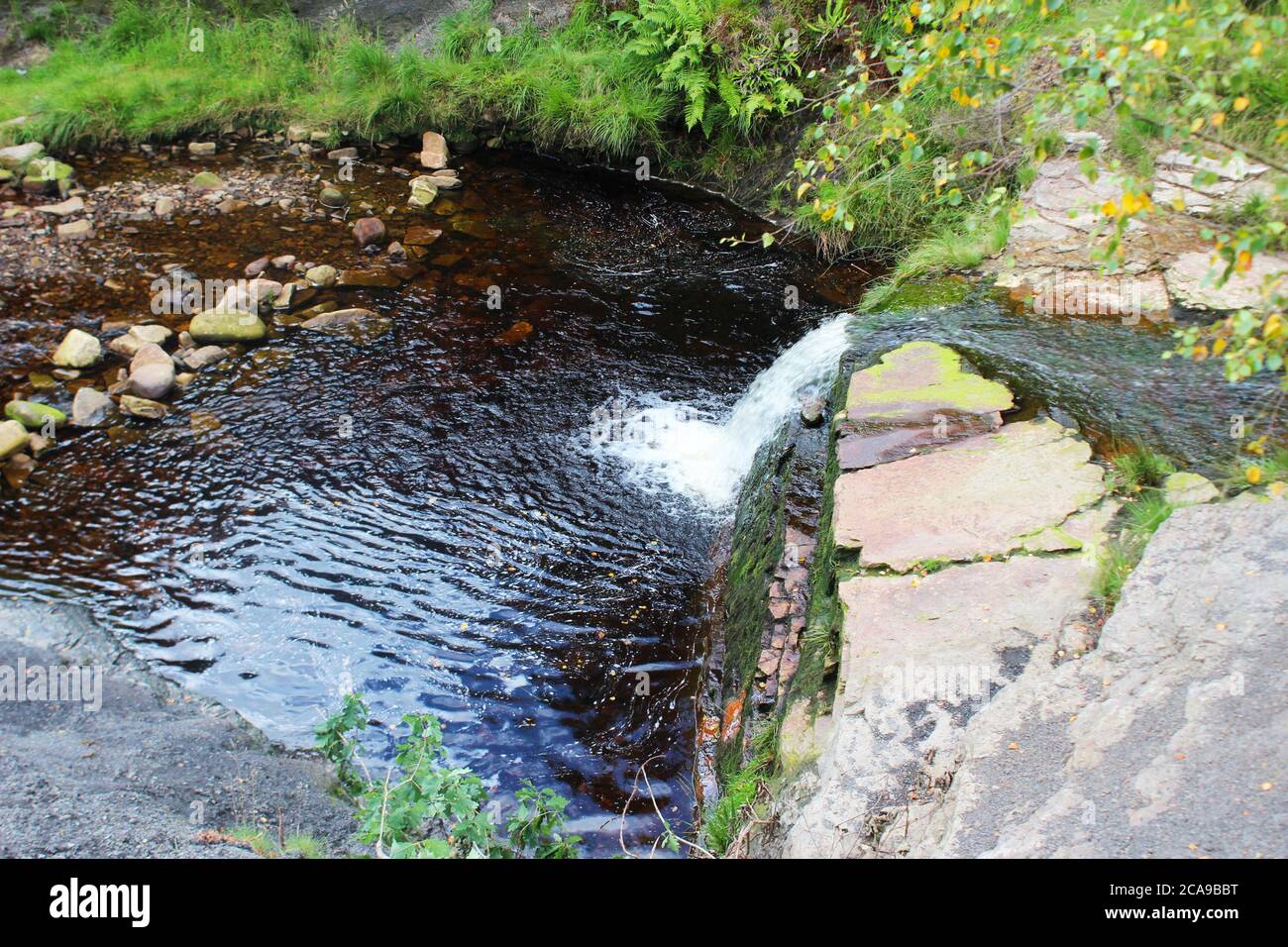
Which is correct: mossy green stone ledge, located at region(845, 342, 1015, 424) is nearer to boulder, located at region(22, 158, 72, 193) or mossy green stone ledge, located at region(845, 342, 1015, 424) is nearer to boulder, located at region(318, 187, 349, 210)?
boulder, located at region(318, 187, 349, 210)

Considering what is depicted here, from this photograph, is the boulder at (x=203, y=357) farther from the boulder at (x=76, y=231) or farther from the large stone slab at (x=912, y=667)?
the large stone slab at (x=912, y=667)

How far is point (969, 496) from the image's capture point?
437cm

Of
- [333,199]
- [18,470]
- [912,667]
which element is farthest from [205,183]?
[912,667]

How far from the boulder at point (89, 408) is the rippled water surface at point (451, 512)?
214 mm

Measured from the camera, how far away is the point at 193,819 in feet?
11.8

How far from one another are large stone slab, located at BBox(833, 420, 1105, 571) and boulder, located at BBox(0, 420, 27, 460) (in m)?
5.68

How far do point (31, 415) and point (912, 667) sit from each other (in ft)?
21.2

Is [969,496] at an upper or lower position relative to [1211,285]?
lower

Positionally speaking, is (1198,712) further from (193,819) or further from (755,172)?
(755,172)

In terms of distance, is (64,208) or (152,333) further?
(64,208)

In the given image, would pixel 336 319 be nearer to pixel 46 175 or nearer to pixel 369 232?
pixel 369 232

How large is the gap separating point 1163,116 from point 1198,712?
6.33 feet

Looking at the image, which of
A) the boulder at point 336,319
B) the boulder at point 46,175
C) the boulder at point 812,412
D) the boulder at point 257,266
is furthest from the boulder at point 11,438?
the boulder at point 812,412

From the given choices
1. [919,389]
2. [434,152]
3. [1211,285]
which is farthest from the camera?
[434,152]
